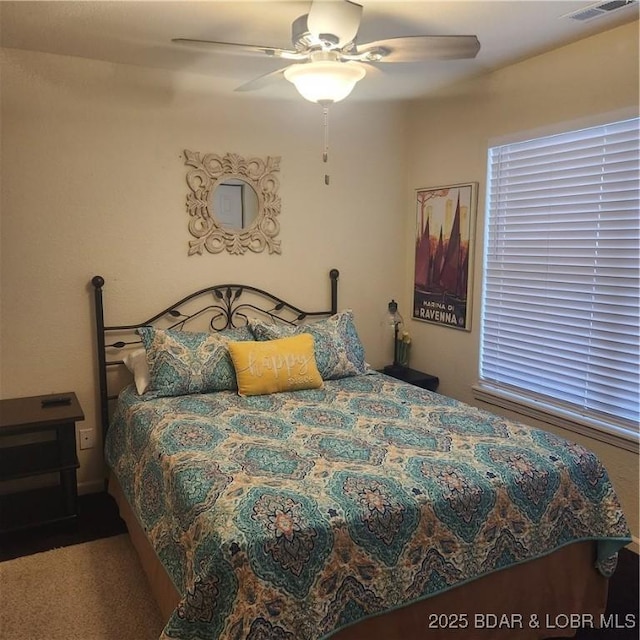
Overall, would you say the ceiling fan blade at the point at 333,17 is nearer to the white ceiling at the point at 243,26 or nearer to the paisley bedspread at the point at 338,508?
the white ceiling at the point at 243,26

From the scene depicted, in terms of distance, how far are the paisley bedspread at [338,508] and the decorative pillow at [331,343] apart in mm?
638

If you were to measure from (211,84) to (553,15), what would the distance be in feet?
6.36

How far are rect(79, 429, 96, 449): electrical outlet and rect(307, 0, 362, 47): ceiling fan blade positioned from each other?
98.7 inches

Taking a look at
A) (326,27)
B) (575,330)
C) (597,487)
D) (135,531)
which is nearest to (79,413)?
(135,531)

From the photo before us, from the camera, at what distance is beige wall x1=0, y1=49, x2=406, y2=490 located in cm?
297

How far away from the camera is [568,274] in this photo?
2920 millimetres

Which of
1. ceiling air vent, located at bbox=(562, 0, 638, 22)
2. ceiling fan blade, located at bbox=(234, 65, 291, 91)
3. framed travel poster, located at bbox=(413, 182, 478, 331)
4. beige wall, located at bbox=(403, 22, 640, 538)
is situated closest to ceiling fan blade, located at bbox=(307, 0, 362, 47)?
ceiling fan blade, located at bbox=(234, 65, 291, 91)

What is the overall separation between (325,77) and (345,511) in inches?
61.9

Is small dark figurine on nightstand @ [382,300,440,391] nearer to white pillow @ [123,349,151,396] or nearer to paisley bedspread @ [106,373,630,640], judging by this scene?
paisley bedspread @ [106,373,630,640]

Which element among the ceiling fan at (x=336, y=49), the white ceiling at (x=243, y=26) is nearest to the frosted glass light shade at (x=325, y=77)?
the ceiling fan at (x=336, y=49)

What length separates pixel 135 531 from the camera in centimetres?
258

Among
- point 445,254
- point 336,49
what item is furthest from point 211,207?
point 445,254

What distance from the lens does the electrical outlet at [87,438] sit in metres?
3.23

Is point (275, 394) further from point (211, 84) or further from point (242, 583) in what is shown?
point (211, 84)
